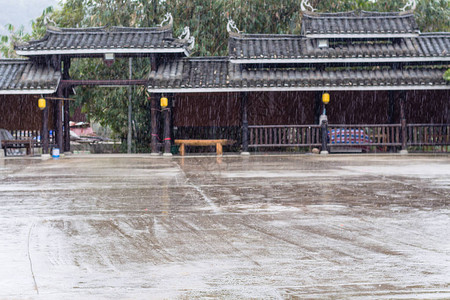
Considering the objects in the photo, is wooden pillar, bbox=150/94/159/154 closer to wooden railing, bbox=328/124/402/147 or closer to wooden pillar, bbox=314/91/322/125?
wooden pillar, bbox=314/91/322/125

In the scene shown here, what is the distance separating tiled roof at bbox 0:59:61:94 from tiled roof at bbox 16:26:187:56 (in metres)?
0.73

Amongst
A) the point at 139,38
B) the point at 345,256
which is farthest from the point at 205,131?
the point at 345,256

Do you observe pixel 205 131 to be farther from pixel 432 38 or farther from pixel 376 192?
pixel 376 192

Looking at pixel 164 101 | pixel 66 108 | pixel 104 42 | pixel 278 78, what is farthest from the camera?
pixel 66 108

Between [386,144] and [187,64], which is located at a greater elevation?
[187,64]

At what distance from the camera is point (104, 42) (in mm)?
19641

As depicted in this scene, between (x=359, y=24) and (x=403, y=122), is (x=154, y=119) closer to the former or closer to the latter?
(x=359, y=24)

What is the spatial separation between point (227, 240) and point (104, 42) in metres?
15.5

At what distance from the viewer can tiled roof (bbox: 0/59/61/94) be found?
19.0 meters

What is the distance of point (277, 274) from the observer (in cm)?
394

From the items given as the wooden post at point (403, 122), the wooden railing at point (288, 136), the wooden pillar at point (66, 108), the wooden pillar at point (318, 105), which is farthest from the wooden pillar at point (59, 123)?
the wooden post at point (403, 122)

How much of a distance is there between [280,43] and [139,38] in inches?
174

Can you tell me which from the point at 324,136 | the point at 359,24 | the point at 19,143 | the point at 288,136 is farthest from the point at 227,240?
the point at 19,143

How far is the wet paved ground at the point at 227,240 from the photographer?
3.68 meters
